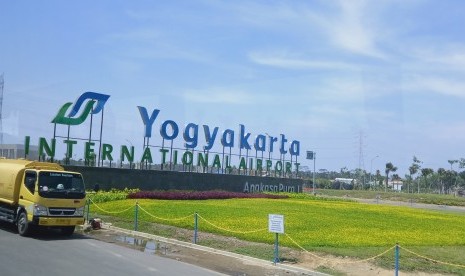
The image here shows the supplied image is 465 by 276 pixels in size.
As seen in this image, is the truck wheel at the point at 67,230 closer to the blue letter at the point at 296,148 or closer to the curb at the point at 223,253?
the curb at the point at 223,253

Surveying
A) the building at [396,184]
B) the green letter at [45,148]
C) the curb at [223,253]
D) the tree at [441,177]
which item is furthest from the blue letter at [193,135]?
the building at [396,184]

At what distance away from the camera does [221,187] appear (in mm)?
48656

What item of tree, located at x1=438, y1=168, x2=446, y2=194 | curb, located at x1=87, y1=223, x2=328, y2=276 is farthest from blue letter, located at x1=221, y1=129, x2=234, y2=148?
tree, located at x1=438, y1=168, x2=446, y2=194

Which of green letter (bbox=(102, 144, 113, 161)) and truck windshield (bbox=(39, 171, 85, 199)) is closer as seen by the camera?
truck windshield (bbox=(39, 171, 85, 199))

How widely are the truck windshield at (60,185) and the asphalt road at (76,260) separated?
1587 mm

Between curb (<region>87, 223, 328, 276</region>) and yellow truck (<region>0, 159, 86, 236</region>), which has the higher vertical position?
yellow truck (<region>0, 159, 86, 236</region>)

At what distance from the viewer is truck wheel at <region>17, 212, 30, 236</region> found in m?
18.0

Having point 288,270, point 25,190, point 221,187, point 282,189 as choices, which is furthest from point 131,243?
point 282,189

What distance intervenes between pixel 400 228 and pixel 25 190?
56.3 feet

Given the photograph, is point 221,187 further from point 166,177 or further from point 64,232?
point 64,232

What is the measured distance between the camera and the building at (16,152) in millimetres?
36094

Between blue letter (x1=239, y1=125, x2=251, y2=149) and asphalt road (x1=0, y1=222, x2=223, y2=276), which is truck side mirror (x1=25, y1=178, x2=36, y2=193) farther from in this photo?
blue letter (x1=239, y1=125, x2=251, y2=149)

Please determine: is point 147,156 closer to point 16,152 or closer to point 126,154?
point 126,154

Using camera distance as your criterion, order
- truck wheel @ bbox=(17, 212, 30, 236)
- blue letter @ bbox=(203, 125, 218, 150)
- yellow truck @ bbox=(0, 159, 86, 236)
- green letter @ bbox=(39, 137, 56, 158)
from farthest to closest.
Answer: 1. blue letter @ bbox=(203, 125, 218, 150)
2. green letter @ bbox=(39, 137, 56, 158)
3. truck wheel @ bbox=(17, 212, 30, 236)
4. yellow truck @ bbox=(0, 159, 86, 236)
